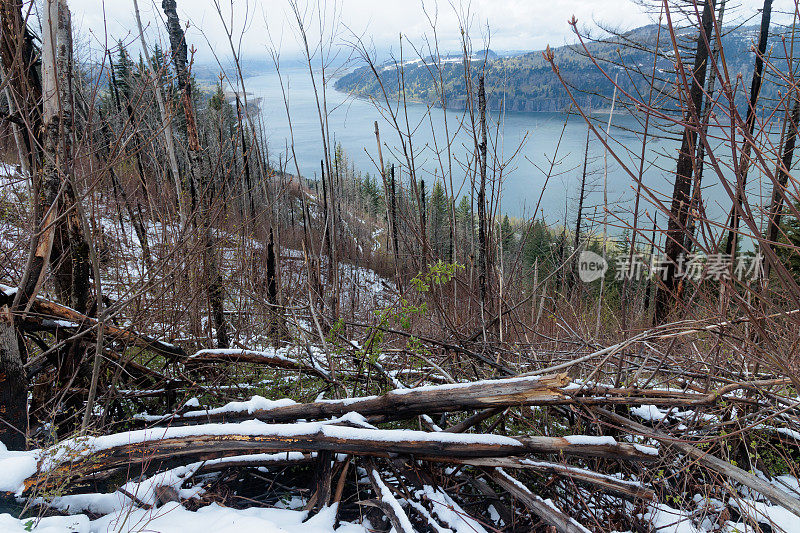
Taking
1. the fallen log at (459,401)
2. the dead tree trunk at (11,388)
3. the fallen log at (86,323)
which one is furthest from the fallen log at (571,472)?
the dead tree trunk at (11,388)

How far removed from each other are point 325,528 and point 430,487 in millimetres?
611

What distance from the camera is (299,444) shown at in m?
2.45

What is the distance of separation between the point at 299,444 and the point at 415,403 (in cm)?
72

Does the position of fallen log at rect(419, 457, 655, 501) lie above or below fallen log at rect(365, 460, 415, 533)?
above

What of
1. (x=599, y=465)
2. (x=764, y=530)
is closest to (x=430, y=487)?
(x=599, y=465)

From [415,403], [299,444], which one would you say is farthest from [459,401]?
[299,444]

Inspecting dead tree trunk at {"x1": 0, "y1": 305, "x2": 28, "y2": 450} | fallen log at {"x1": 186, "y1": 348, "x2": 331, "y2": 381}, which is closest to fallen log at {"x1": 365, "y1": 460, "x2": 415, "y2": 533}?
fallen log at {"x1": 186, "y1": 348, "x2": 331, "y2": 381}

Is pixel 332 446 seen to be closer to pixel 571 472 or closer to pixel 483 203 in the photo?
pixel 571 472

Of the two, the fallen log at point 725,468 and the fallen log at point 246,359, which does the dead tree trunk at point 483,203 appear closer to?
the fallen log at point 725,468

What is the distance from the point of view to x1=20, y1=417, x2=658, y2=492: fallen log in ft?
7.74

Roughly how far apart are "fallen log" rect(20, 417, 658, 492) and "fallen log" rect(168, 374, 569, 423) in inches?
7.6

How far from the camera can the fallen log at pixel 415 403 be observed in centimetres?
234

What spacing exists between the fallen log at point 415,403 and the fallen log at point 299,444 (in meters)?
0.19

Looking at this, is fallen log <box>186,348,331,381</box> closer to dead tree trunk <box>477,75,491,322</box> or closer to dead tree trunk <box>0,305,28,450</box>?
dead tree trunk <box>0,305,28,450</box>
